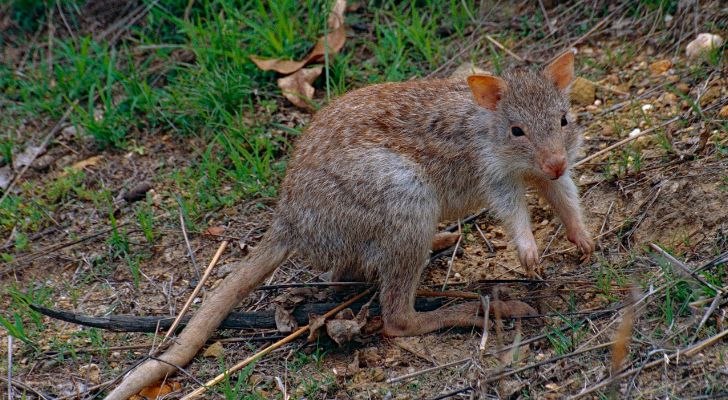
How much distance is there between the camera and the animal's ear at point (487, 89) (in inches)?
195

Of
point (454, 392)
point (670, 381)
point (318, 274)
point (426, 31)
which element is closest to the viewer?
point (670, 381)

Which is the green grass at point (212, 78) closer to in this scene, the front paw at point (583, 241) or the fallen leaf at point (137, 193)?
the fallen leaf at point (137, 193)

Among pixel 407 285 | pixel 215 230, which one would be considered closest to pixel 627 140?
pixel 407 285

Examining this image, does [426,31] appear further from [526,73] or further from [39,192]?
[39,192]

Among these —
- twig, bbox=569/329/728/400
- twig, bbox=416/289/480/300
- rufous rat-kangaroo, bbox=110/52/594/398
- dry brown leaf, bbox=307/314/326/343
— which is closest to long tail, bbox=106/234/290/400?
rufous rat-kangaroo, bbox=110/52/594/398

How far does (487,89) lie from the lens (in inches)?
198

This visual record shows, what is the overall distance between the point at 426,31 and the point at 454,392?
3.61 m

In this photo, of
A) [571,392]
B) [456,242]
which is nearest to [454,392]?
[571,392]

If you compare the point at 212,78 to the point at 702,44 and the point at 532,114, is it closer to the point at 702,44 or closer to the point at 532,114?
the point at 532,114

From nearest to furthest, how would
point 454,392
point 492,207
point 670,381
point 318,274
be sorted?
point 670,381 < point 454,392 < point 492,207 < point 318,274

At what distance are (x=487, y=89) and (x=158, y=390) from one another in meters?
2.57

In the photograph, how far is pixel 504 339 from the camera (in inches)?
190

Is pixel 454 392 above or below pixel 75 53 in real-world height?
below

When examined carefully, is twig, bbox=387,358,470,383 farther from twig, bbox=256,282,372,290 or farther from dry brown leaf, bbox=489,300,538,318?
twig, bbox=256,282,372,290
